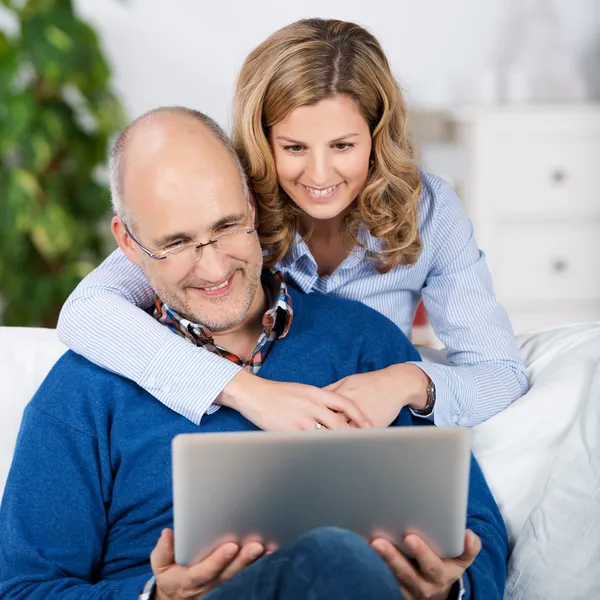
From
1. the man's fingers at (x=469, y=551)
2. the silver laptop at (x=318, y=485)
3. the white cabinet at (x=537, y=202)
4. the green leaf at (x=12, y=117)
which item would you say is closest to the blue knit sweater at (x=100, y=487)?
the man's fingers at (x=469, y=551)

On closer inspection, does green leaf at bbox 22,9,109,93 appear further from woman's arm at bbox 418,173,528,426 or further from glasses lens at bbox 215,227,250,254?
glasses lens at bbox 215,227,250,254

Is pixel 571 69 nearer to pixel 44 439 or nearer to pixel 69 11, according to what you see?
pixel 69 11

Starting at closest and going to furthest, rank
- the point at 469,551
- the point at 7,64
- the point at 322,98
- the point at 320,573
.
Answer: the point at 320,573 → the point at 469,551 → the point at 322,98 → the point at 7,64

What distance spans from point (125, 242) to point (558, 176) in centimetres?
266

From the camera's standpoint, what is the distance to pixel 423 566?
43.7 inches

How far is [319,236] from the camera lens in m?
1.86

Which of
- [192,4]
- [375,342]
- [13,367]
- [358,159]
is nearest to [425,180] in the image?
[358,159]

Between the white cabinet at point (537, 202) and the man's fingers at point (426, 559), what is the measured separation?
2.77 metres

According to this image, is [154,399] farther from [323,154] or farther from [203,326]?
[323,154]

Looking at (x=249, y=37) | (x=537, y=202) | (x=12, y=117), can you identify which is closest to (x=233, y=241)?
(x=12, y=117)

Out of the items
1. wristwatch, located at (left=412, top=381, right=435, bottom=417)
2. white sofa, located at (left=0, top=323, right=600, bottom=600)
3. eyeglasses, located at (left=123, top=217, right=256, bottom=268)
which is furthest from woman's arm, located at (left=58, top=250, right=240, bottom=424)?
wristwatch, located at (left=412, top=381, right=435, bottom=417)

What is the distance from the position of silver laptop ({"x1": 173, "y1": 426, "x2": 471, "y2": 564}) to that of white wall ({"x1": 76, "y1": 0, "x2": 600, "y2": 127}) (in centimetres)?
297

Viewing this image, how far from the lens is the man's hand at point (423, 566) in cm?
109

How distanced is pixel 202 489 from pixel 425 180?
3.19 ft
